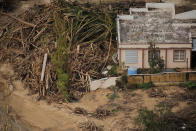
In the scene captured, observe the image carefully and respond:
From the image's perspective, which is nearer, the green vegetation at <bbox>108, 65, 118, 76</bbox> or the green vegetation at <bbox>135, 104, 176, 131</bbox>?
the green vegetation at <bbox>135, 104, 176, 131</bbox>

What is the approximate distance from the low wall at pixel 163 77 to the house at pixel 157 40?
1.13 m

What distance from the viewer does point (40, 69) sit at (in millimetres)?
15312

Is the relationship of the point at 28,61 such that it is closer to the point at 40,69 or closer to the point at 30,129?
the point at 40,69

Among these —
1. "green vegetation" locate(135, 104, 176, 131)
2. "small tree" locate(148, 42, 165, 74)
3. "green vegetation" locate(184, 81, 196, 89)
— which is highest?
"small tree" locate(148, 42, 165, 74)

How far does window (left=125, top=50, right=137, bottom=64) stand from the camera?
51.0 ft

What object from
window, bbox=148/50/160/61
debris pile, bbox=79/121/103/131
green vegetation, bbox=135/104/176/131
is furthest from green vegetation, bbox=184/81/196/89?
debris pile, bbox=79/121/103/131

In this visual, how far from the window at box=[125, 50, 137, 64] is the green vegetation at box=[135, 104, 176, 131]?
11.6 feet

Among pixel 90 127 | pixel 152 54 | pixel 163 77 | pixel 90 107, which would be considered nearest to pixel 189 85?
pixel 163 77

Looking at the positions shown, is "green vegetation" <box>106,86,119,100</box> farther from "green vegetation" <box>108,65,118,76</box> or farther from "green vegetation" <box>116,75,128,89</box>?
"green vegetation" <box>108,65,118,76</box>

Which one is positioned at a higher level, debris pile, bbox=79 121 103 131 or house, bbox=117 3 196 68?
house, bbox=117 3 196 68

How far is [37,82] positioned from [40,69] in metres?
0.65

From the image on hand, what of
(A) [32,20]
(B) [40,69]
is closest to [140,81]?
(B) [40,69]

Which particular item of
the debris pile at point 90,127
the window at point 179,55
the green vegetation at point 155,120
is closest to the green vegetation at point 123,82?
the green vegetation at point 155,120

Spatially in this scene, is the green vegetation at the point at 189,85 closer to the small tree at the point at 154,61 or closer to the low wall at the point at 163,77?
the low wall at the point at 163,77
